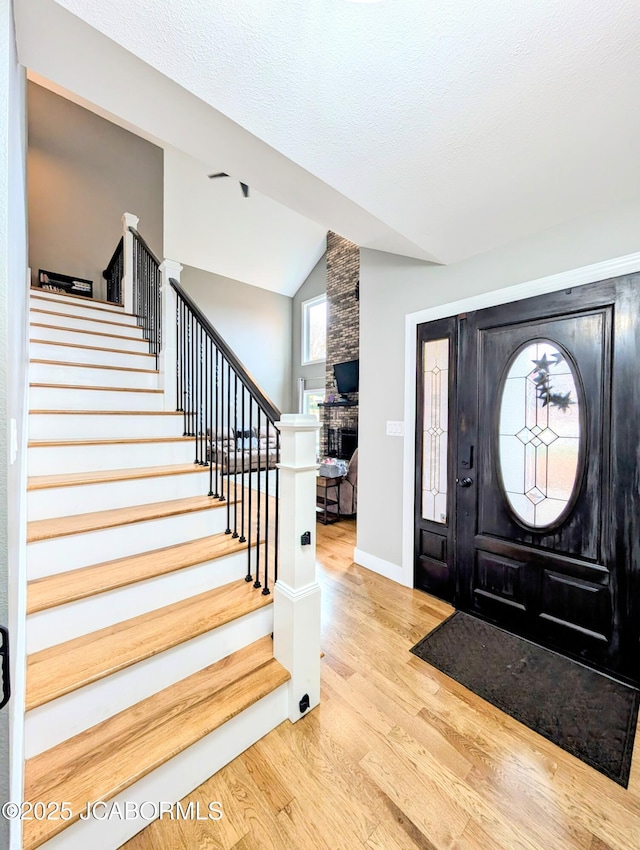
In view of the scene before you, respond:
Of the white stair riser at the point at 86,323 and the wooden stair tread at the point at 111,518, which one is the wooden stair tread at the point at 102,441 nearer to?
the wooden stair tread at the point at 111,518

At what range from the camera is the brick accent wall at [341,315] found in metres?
6.93

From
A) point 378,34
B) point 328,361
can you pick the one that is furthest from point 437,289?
point 328,361

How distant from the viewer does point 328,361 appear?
765 centimetres

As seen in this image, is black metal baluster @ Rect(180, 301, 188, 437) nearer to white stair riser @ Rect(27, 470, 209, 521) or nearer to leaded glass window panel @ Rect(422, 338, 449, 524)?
white stair riser @ Rect(27, 470, 209, 521)

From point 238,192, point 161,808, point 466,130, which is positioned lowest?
point 161,808

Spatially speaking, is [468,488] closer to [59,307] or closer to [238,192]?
[59,307]

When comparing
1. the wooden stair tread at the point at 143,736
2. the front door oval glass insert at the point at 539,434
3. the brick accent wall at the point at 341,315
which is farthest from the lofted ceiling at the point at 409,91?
the brick accent wall at the point at 341,315

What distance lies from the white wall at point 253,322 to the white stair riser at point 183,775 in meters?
6.66

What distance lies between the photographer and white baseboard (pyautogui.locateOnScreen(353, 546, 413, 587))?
283 centimetres

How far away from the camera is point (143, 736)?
4.01ft

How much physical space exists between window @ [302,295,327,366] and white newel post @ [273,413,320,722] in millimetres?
6837

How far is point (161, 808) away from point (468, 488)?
2203 mm

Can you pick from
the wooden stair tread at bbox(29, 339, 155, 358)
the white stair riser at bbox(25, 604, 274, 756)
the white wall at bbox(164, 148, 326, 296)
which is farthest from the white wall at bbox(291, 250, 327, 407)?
the white stair riser at bbox(25, 604, 274, 756)

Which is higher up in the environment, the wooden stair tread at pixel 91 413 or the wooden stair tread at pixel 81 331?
the wooden stair tread at pixel 81 331
